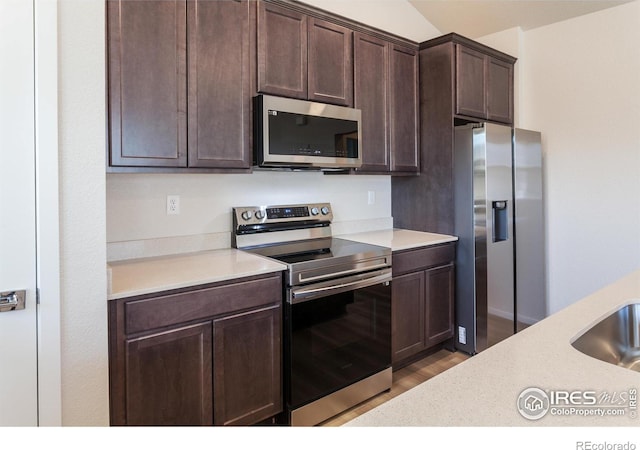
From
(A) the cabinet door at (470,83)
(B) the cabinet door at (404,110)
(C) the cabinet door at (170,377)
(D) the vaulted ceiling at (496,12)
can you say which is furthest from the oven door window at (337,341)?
(D) the vaulted ceiling at (496,12)

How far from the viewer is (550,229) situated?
3529mm

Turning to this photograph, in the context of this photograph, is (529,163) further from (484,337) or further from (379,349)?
(379,349)

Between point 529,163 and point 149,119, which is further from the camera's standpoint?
point 529,163

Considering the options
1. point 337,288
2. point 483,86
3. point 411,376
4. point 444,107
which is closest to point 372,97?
point 444,107

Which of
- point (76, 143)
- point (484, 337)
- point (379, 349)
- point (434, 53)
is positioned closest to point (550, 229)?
point (484, 337)

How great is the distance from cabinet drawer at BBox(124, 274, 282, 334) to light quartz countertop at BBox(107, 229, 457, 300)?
0.15 ft

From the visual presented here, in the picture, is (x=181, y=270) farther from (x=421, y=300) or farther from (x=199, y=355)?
(x=421, y=300)

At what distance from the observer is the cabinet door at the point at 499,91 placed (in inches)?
129

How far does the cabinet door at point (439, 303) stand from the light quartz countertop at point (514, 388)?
5.93 ft

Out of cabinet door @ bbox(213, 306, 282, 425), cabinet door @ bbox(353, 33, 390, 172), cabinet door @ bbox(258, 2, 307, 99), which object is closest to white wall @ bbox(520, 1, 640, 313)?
cabinet door @ bbox(353, 33, 390, 172)

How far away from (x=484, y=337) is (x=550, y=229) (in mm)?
1278

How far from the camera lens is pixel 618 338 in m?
1.26

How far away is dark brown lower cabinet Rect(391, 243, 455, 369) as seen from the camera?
2.68 m

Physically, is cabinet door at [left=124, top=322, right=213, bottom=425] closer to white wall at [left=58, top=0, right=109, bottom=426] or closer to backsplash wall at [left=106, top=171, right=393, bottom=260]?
white wall at [left=58, top=0, right=109, bottom=426]
